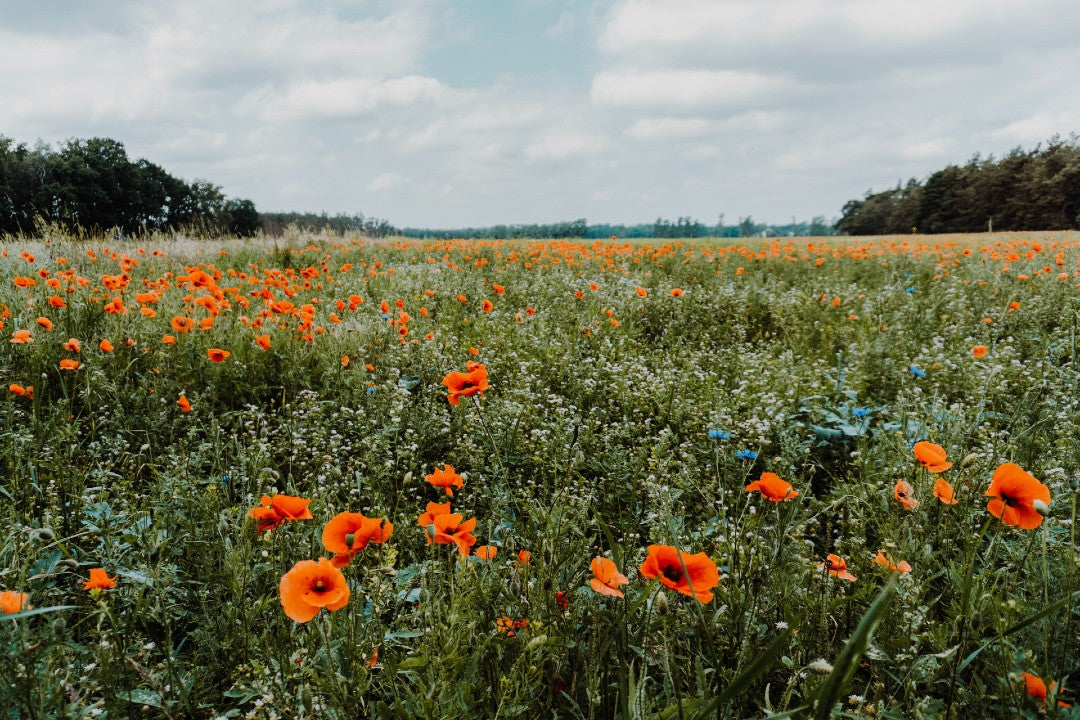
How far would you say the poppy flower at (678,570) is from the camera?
1.21 m

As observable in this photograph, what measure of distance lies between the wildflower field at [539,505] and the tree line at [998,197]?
1256 inches

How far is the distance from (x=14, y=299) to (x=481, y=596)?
5408 millimetres

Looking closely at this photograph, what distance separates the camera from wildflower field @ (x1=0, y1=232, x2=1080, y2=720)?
1313 millimetres

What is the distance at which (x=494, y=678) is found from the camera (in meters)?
1.36

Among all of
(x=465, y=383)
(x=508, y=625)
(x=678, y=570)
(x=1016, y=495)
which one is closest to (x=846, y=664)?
(x=678, y=570)

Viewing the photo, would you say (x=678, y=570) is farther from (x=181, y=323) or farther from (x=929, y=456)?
(x=181, y=323)

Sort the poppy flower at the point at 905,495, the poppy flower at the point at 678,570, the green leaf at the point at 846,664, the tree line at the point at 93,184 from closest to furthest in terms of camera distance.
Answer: the green leaf at the point at 846,664 → the poppy flower at the point at 678,570 → the poppy flower at the point at 905,495 → the tree line at the point at 93,184

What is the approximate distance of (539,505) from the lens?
1997 mm

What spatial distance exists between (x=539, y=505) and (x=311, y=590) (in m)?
0.94

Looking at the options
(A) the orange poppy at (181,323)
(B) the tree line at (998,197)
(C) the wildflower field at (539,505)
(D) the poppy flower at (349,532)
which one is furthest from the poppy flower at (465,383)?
(B) the tree line at (998,197)

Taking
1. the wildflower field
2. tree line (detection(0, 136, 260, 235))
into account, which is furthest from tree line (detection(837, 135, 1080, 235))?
tree line (detection(0, 136, 260, 235))

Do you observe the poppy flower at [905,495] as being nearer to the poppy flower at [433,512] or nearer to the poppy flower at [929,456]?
the poppy flower at [929,456]

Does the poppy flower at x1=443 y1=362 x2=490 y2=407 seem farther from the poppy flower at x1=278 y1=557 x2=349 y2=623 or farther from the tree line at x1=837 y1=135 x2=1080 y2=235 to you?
the tree line at x1=837 y1=135 x2=1080 y2=235

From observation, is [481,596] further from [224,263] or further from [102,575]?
[224,263]
